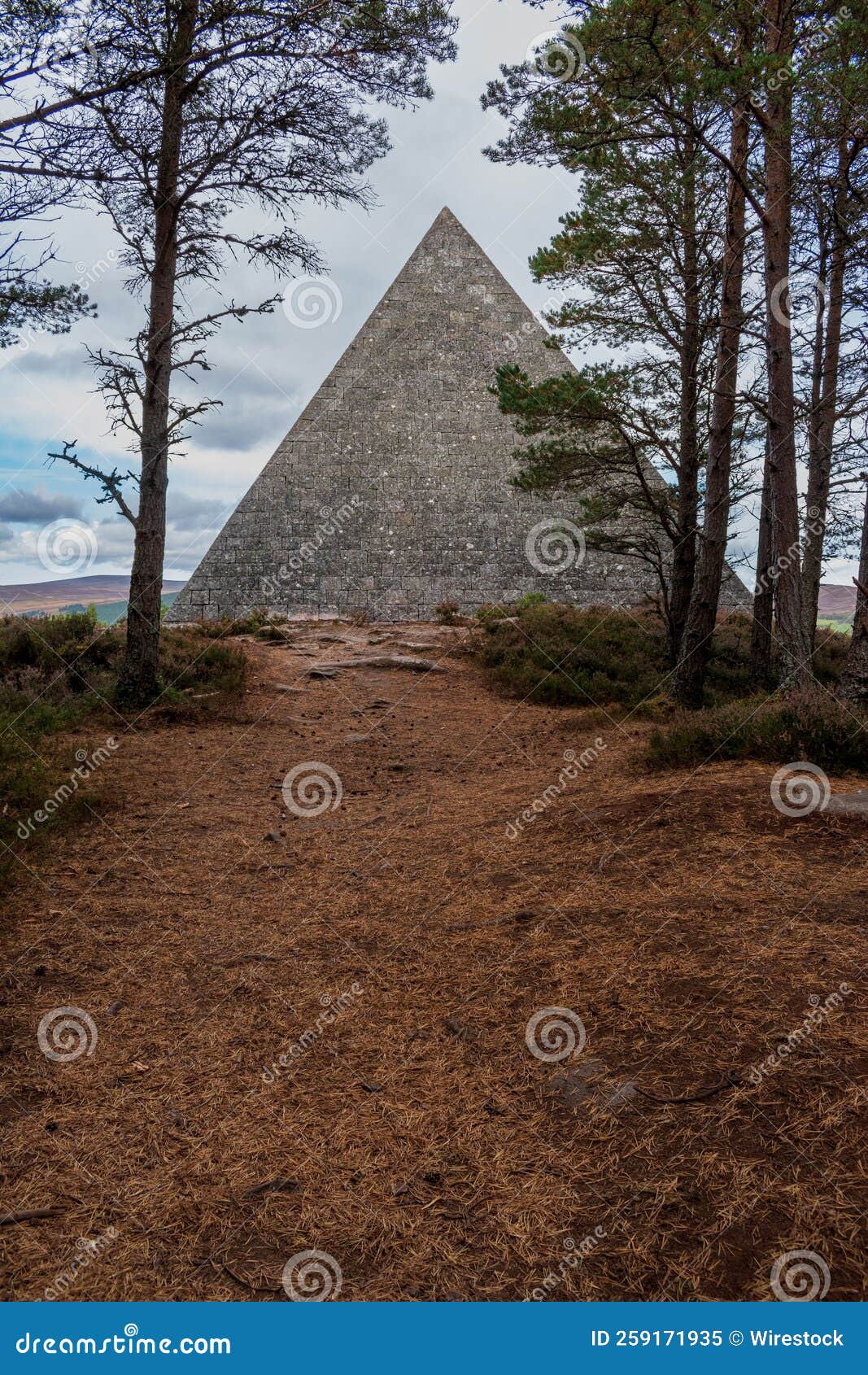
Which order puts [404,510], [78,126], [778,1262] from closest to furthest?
[778,1262] < [78,126] < [404,510]

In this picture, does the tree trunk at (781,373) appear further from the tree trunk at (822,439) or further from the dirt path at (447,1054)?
the tree trunk at (822,439)

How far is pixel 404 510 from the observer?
22.6 meters

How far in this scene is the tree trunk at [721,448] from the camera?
981cm

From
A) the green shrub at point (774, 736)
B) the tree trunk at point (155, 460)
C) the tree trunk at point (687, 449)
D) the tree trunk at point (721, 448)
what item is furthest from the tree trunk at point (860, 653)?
the tree trunk at point (155, 460)

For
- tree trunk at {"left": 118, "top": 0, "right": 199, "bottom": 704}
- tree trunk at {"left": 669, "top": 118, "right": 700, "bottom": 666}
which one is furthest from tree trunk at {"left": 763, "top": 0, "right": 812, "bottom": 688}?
tree trunk at {"left": 118, "top": 0, "right": 199, "bottom": 704}

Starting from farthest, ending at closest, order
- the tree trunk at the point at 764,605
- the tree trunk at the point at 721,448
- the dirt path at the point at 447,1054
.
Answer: the tree trunk at the point at 764,605 → the tree trunk at the point at 721,448 → the dirt path at the point at 447,1054

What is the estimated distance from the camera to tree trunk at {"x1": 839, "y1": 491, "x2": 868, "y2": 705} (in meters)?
7.83

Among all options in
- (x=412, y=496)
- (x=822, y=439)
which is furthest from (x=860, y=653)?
(x=412, y=496)

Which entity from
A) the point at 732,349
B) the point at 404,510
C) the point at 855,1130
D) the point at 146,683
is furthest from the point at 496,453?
the point at 855,1130

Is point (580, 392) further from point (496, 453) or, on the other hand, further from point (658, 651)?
point (496, 453)

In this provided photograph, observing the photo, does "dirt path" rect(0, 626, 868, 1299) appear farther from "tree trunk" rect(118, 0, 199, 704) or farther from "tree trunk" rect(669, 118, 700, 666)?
"tree trunk" rect(669, 118, 700, 666)

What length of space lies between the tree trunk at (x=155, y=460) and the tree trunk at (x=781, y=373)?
695cm

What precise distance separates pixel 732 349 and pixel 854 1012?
8962mm

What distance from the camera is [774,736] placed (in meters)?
6.96
